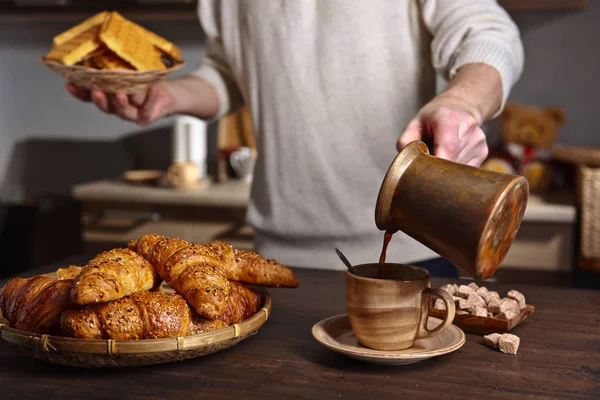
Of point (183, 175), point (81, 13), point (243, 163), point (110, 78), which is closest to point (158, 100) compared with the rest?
point (110, 78)

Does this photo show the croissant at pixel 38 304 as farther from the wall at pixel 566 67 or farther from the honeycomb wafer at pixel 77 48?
the wall at pixel 566 67

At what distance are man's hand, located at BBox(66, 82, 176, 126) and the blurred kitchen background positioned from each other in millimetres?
1152

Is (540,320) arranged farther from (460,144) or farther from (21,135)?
(21,135)

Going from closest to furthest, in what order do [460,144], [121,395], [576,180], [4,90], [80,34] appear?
[121,395], [460,144], [80,34], [576,180], [4,90]

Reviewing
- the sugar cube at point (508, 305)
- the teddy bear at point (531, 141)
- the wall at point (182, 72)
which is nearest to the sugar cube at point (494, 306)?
the sugar cube at point (508, 305)

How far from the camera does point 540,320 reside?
1163mm

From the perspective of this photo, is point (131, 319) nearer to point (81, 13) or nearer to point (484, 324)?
point (484, 324)

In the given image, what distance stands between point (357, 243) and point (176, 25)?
2033mm

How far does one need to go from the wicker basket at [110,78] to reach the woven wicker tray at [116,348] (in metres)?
0.66

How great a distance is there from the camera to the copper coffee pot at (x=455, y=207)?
0.85 metres

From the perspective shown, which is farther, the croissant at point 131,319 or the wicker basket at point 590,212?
the wicker basket at point 590,212

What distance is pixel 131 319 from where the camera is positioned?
93cm

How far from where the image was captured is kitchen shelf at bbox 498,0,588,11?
2801 millimetres

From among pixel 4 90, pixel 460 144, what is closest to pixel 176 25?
pixel 4 90
